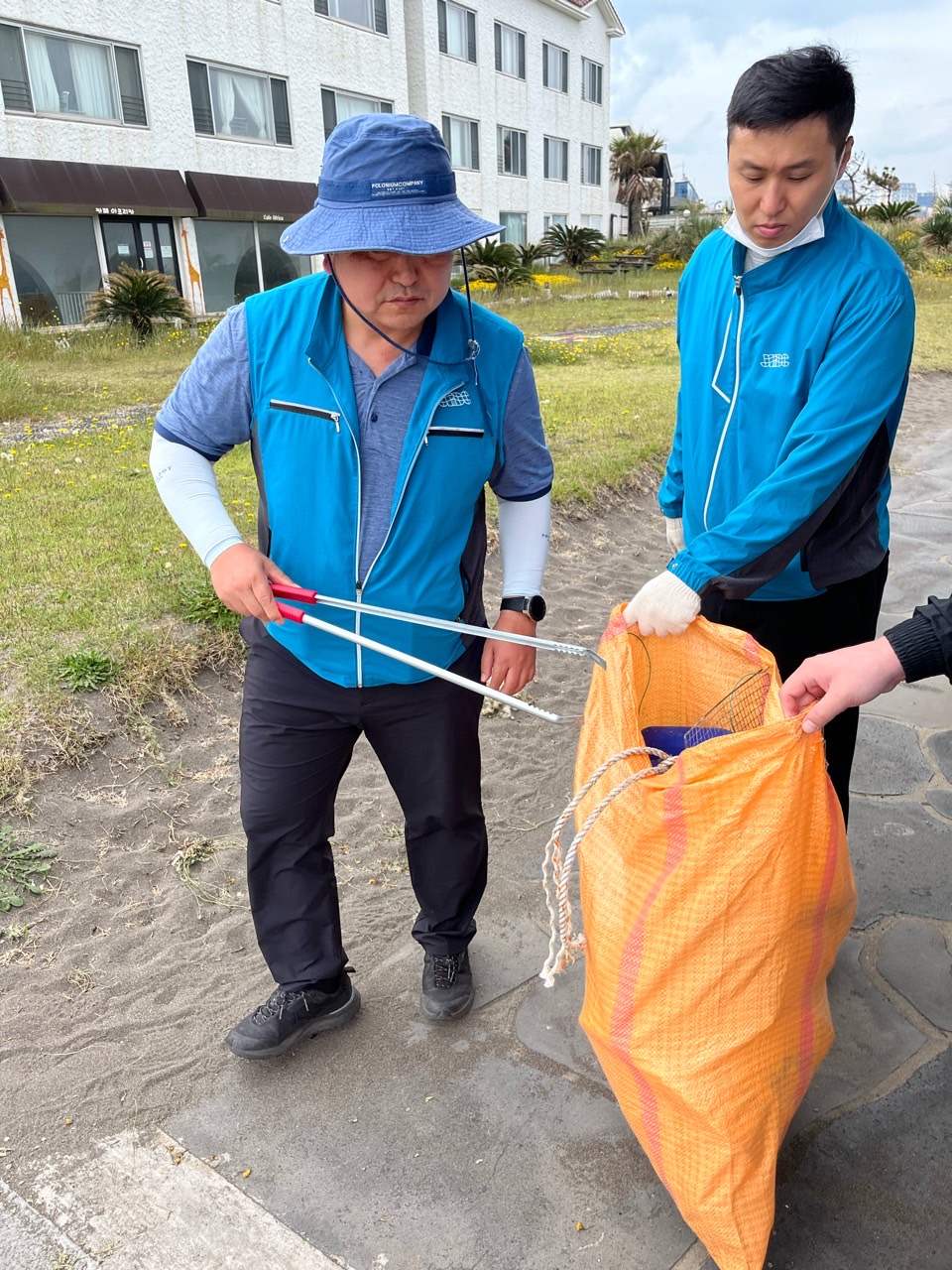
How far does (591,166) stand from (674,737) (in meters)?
35.1

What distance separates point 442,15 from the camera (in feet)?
81.7

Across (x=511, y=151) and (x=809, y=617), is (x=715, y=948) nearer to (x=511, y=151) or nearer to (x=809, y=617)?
(x=809, y=617)

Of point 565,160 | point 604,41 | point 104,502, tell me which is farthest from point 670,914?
point 604,41

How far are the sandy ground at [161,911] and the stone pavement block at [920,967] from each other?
3.06 feet

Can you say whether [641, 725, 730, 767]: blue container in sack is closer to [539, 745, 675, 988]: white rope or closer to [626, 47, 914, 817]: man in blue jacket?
[539, 745, 675, 988]: white rope

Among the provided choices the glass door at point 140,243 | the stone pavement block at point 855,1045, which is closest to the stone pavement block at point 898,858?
the stone pavement block at point 855,1045

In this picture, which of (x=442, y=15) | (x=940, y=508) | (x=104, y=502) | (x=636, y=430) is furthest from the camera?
(x=442, y=15)

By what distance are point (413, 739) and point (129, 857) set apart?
1.34m

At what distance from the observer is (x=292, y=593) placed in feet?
6.45

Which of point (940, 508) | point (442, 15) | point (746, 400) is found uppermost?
point (442, 15)

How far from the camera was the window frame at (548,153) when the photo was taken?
3008 cm

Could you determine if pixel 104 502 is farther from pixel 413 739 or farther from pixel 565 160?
pixel 565 160

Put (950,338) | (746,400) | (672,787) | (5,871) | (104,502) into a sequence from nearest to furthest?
(672,787), (746,400), (5,871), (104,502), (950,338)

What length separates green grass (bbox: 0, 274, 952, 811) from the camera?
12.1 feet
